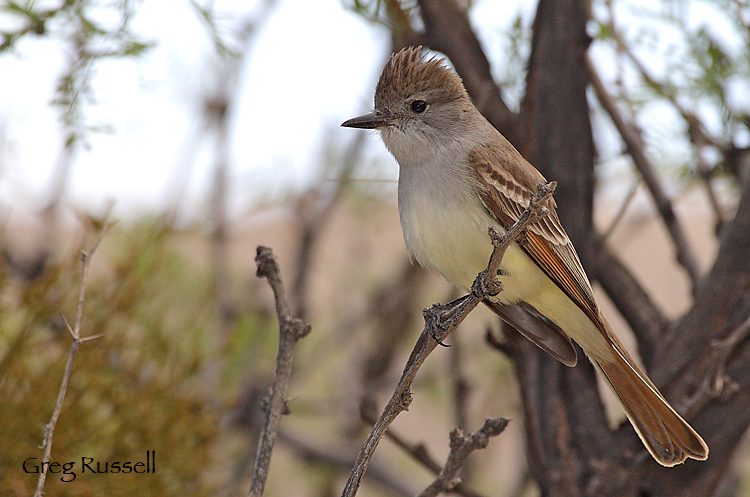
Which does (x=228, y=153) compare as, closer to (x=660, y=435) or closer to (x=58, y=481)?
(x=58, y=481)

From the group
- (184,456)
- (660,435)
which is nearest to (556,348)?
(660,435)

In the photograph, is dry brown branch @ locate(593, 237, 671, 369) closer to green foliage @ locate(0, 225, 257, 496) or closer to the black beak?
the black beak

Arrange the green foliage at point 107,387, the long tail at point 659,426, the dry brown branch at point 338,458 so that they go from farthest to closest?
the dry brown branch at point 338,458 < the green foliage at point 107,387 < the long tail at point 659,426

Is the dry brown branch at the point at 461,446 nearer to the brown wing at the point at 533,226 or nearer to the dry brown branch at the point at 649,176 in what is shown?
the brown wing at the point at 533,226

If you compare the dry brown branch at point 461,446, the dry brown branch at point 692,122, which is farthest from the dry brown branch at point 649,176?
→ the dry brown branch at point 461,446

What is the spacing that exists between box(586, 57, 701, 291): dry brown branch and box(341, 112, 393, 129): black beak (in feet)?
2.10

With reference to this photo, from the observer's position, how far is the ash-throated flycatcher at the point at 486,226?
173 cm

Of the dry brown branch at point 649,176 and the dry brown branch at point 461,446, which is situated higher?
the dry brown branch at point 649,176

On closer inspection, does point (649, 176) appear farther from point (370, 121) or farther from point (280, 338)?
point (280, 338)

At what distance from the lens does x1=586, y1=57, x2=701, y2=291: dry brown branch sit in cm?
216

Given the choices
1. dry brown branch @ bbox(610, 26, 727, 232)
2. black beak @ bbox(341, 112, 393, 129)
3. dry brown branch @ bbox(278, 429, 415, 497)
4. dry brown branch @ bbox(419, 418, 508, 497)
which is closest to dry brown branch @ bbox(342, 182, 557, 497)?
dry brown branch @ bbox(419, 418, 508, 497)

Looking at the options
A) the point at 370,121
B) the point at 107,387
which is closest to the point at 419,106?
the point at 370,121

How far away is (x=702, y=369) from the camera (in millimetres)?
1765

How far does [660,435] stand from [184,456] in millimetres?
1235
